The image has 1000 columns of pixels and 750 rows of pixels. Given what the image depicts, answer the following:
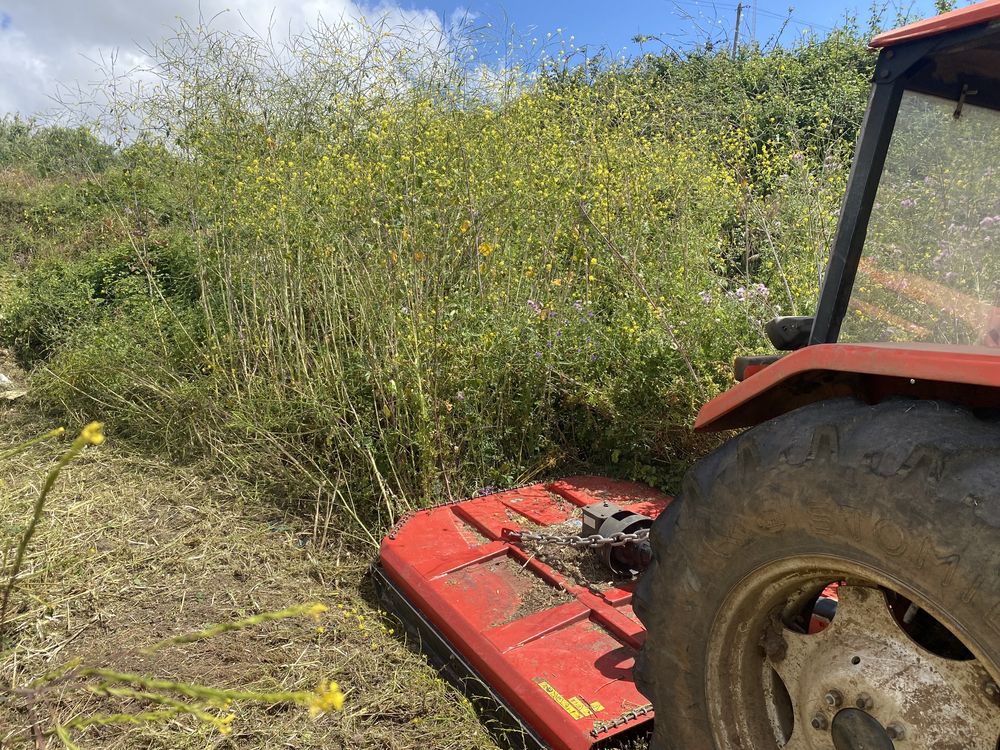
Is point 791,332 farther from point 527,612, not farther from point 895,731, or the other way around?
point 527,612

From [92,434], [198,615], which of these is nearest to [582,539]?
[198,615]

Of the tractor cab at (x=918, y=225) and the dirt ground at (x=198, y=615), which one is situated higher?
the tractor cab at (x=918, y=225)

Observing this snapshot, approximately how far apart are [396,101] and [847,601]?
3.57m

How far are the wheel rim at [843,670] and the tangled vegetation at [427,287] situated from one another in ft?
7.07

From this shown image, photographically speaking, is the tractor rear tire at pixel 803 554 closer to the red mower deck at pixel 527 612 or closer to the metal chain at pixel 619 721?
the metal chain at pixel 619 721

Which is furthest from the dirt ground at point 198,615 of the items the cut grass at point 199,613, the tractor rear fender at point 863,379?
the tractor rear fender at point 863,379

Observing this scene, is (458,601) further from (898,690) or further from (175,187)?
(175,187)

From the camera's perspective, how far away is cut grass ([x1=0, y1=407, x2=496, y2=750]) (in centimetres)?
234

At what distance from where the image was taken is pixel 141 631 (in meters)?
2.87

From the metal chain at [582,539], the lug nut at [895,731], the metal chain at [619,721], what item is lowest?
the metal chain at [619,721]

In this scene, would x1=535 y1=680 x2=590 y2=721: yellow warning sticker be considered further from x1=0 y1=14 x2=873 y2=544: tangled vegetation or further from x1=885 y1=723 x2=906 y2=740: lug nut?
x1=0 y1=14 x2=873 y2=544: tangled vegetation

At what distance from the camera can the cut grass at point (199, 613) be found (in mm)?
2336

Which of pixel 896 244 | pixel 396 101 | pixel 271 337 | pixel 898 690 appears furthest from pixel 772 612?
pixel 396 101

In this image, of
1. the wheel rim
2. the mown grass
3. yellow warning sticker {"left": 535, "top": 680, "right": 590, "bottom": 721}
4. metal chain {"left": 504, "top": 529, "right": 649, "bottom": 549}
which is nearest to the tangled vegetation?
the mown grass
